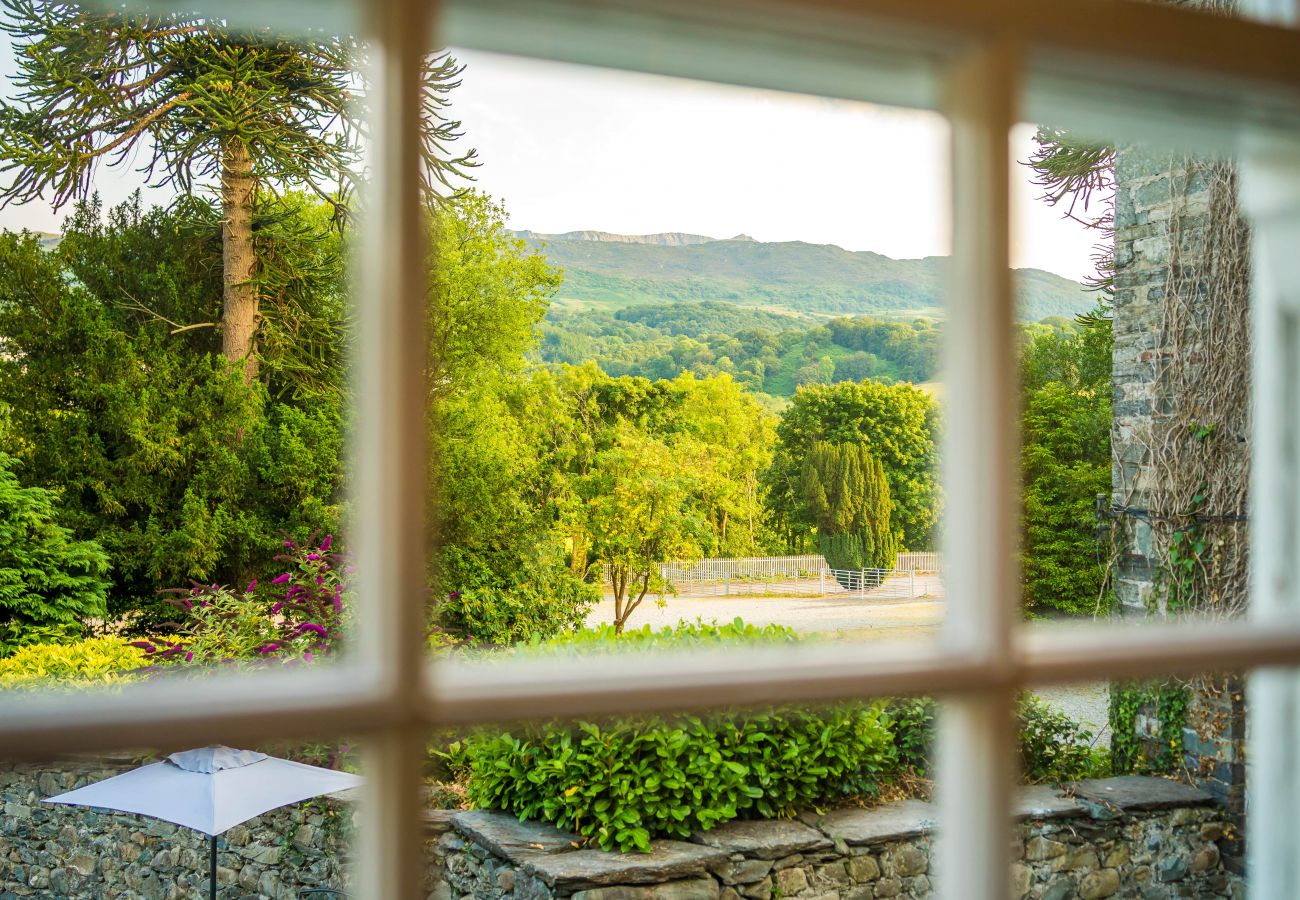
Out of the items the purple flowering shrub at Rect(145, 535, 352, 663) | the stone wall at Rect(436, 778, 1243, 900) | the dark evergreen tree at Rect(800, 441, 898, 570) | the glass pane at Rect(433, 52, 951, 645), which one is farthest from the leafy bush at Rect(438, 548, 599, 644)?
the stone wall at Rect(436, 778, 1243, 900)

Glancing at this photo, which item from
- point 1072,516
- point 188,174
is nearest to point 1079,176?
point 1072,516

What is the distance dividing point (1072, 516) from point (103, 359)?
5595 mm

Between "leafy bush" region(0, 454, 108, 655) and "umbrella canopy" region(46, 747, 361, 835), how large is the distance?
9.15 feet

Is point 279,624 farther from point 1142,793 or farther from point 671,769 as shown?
point 1142,793

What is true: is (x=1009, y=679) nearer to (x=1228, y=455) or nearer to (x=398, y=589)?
(x=398, y=589)

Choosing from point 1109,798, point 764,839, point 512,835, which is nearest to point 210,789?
point 512,835

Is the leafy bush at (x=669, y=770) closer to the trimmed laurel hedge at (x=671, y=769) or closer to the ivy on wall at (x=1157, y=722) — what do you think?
the trimmed laurel hedge at (x=671, y=769)

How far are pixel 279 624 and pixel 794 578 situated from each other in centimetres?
304

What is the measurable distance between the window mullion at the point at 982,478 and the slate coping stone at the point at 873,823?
2.79 meters

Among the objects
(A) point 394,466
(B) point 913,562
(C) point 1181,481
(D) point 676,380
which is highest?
(D) point 676,380

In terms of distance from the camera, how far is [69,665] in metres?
4.55

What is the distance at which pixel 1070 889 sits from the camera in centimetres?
317

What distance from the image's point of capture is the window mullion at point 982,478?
0.38 metres

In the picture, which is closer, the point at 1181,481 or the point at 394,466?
the point at 394,466
